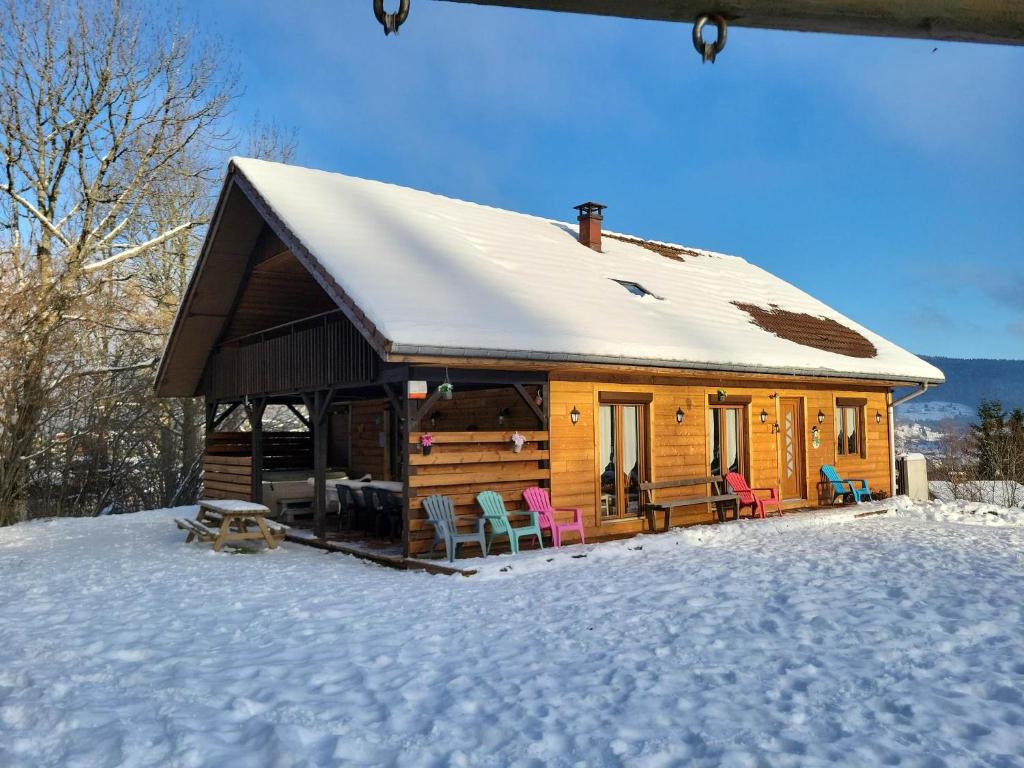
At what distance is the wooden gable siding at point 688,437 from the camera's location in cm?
1048

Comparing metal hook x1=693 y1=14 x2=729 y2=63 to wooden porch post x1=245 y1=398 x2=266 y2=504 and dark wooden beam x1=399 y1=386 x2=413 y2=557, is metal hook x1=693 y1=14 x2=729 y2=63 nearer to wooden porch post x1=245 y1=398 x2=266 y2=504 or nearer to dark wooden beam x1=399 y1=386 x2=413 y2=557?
dark wooden beam x1=399 y1=386 x2=413 y2=557

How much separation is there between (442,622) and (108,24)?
58.2 feet

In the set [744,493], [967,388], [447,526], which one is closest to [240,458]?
[447,526]

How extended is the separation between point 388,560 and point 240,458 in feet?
19.0

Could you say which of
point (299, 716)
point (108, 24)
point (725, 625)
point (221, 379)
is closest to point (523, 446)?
point (725, 625)

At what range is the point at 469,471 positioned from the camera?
9594 mm

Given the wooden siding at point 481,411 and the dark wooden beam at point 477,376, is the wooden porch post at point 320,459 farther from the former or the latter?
the dark wooden beam at point 477,376

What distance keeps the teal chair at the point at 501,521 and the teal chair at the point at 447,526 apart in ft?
0.48

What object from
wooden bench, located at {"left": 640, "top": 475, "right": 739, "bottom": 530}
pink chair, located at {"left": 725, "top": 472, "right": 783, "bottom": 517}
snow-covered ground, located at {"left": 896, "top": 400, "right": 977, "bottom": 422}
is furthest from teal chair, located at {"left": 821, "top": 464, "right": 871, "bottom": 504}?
snow-covered ground, located at {"left": 896, "top": 400, "right": 977, "bottom": 422}

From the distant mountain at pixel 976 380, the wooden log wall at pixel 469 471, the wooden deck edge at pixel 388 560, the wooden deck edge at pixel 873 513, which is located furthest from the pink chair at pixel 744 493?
the distant mountain at pixel 976 380

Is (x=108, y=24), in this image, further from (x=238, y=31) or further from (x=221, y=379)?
(x=221, y=379)

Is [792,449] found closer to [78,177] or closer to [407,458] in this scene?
[407,458]

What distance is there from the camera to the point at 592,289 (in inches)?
488

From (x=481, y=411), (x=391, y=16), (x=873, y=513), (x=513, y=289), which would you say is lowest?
(x=873, y=513)
